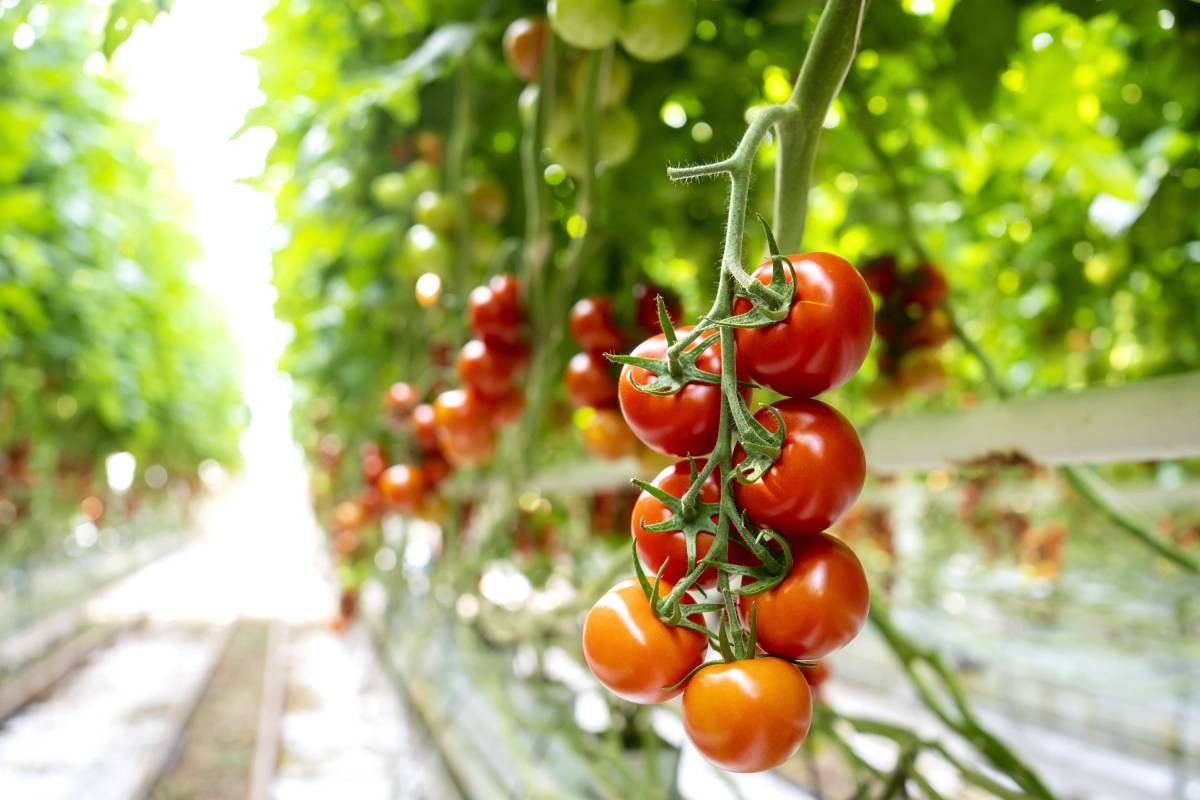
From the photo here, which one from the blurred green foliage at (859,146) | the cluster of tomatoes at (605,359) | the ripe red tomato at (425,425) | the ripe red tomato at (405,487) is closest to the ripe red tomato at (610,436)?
the cluster of tomatoes at (605,359)

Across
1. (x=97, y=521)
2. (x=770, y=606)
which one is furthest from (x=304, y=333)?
(x=97, y=521)

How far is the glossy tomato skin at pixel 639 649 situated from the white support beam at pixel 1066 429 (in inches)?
11.8

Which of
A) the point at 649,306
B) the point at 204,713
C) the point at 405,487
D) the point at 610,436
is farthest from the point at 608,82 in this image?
the point at 204,713

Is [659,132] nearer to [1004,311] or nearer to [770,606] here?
[770,606]

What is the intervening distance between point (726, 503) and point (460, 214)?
2.49ft

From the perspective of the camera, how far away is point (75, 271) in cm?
236

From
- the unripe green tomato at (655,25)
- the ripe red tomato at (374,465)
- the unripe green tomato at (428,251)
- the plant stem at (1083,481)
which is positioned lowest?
the ripe red tomato at (374,465)

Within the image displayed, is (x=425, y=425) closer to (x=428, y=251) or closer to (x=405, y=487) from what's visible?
(x=405, y=487)

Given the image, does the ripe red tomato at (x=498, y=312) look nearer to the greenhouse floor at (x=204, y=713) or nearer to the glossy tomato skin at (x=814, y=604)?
the glossy tomato skin at (x=814, y=604)

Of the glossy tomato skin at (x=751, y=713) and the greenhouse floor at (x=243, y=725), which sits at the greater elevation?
the glossy tomato skin at (x=751, y=713)

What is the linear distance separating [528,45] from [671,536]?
0.54 metres

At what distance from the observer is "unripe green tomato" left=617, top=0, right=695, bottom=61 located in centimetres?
55

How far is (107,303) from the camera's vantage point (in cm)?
263

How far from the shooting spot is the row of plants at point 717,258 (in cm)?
28
